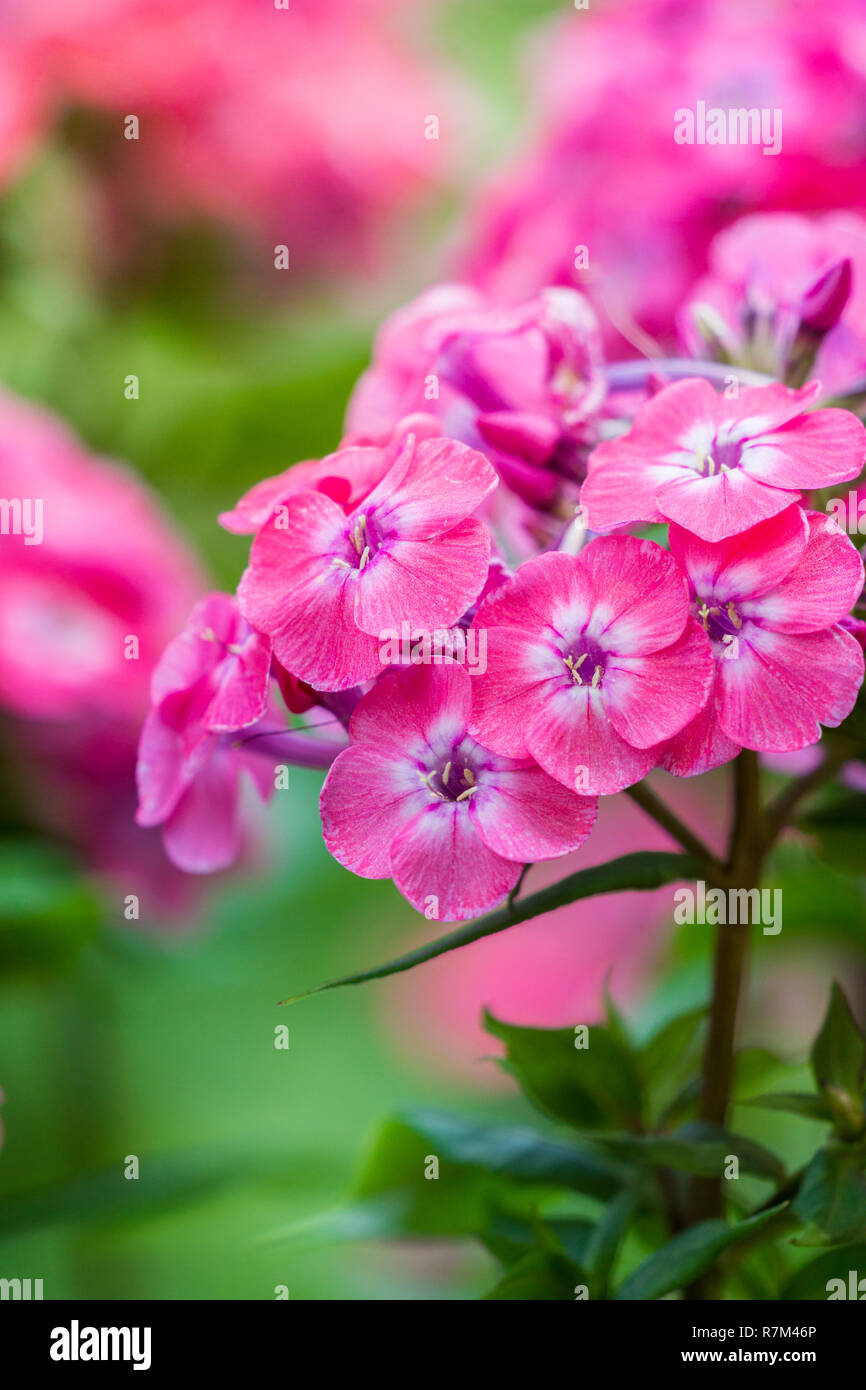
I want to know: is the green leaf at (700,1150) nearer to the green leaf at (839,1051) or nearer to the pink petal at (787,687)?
the green leaf at (839,1051)

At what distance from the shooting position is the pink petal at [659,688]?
32cm

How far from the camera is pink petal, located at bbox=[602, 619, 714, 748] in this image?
0.32 meters

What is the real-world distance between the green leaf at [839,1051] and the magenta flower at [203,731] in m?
0.19

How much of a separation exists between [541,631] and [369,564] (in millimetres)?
47

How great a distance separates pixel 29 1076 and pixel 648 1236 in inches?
24.4

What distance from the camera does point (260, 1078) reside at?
1252 millimetres

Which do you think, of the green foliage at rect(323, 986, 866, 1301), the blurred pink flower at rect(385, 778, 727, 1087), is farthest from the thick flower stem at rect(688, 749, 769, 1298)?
the blurred pink flower at rect(385, 778, 727, 1087)

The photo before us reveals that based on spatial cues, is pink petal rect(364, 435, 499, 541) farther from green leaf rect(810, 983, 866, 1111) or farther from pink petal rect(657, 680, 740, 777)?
green leaf rect(810, 983, 866, 1111)

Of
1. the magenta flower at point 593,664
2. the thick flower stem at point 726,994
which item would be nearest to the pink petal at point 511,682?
the magenta flower at point 593,664

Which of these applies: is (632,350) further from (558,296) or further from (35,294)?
(35,294)

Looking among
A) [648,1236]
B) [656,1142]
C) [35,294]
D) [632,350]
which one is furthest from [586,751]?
[35,294]

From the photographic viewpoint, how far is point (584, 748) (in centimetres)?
Answer: 32

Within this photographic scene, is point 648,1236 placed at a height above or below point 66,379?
below

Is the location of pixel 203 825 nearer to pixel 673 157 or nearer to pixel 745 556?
pixel 745 556
